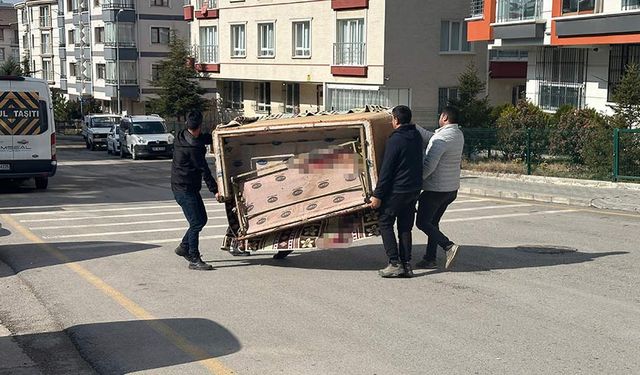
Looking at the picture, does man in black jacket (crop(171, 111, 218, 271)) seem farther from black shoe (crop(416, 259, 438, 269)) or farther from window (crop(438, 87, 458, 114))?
window (crop(438, 87, 458, 114))

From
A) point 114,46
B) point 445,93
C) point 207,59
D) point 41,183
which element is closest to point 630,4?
point 445,93

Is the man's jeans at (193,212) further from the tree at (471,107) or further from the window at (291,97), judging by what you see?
the window at (291,97)

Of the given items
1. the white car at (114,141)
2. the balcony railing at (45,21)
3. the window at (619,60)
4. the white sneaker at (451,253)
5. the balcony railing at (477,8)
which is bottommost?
the white car at (114,141)

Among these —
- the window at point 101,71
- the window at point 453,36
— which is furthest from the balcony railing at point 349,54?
the window at point 101,71

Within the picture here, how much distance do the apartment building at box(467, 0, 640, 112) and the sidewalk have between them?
6155 millimetres

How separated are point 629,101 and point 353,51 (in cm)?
1647

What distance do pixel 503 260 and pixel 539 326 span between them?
317 centimetres

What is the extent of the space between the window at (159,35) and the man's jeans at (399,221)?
198ft

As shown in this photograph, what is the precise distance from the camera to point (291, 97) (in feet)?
144

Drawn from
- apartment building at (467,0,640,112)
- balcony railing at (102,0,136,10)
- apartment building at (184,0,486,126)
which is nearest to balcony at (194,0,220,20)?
apartment building at (184,0,486,126)

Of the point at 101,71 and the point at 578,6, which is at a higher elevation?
the point at 578,6

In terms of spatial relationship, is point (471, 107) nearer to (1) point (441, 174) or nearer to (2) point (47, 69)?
(1) point (441, 174)

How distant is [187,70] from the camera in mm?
48656

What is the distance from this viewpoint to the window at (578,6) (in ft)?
86.9
